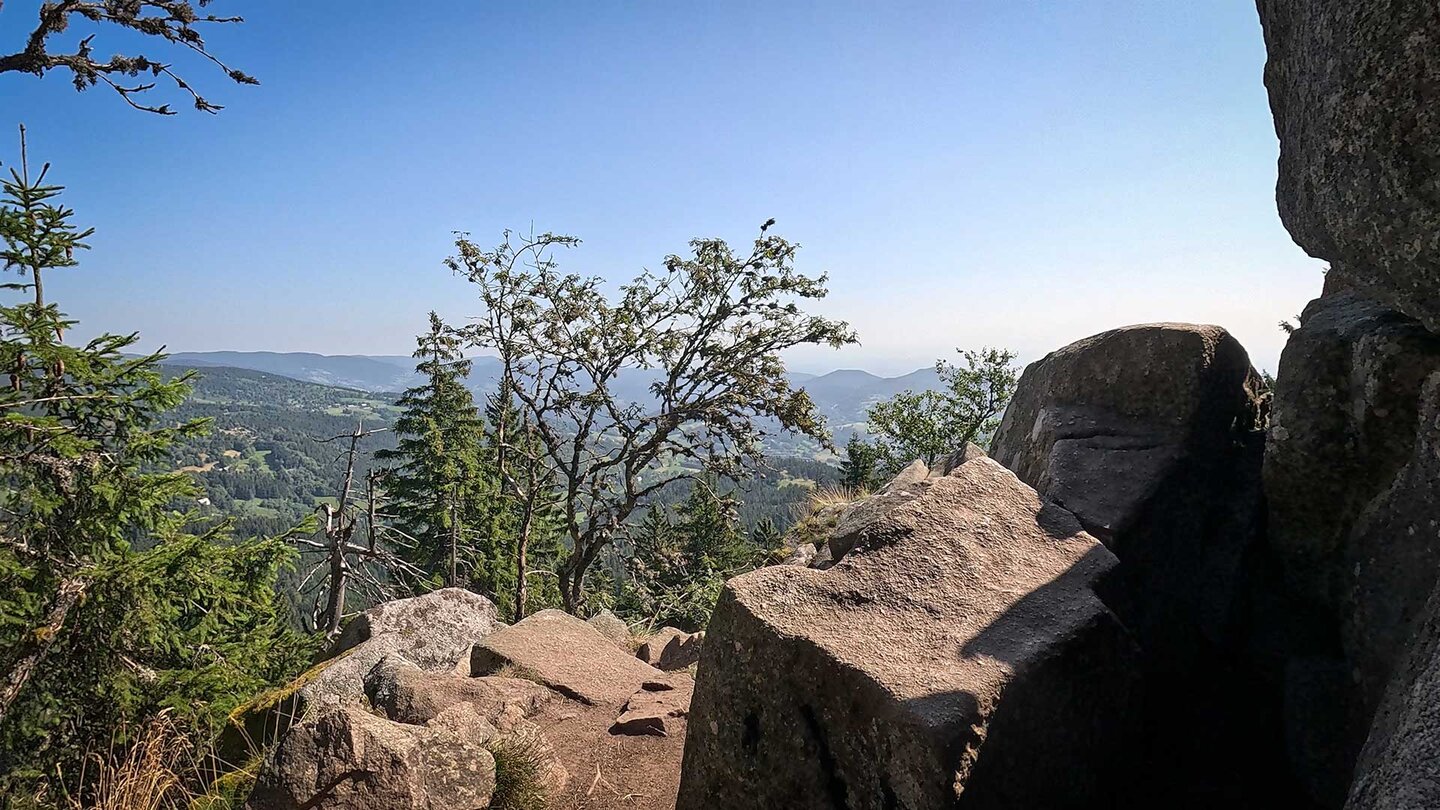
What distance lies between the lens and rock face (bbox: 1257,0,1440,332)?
356 cm

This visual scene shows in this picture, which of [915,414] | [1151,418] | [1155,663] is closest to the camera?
[1155,663]

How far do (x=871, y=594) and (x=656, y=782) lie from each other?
3.95m

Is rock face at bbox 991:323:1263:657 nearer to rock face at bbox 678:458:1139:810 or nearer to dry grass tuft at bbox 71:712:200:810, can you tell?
rock face at bbox 678:458:1139:810

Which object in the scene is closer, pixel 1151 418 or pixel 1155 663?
pixel 1155 663

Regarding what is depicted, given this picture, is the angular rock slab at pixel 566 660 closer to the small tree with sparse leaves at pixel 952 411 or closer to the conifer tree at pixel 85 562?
the conifer tree at pixel 85 562

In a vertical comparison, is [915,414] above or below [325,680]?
above

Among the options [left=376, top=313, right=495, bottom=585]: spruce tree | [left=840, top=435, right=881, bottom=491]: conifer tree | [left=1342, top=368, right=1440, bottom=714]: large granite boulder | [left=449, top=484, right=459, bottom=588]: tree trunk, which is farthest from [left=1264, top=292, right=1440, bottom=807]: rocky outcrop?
[left=840, top=435, right=881, bottom=491]: conifer tree

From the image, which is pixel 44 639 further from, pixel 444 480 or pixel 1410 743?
pixel 444 480

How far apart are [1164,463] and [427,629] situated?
12911 millimetres

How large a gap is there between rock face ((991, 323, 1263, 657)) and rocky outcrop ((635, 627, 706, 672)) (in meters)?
8.45

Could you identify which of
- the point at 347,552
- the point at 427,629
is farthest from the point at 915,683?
the point at 347,552

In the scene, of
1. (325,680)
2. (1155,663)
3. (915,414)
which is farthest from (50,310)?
(915,414)

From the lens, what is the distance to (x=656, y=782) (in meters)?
7.30

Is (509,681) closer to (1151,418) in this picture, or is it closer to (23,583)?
(23,583)
